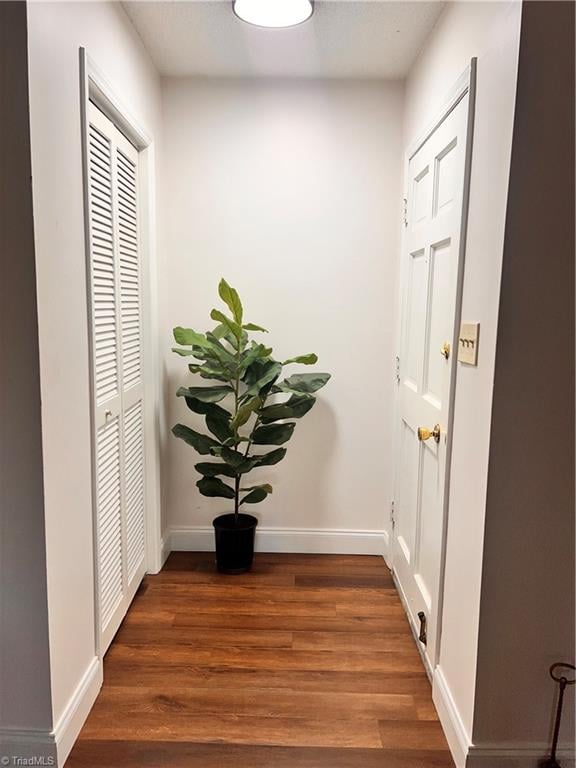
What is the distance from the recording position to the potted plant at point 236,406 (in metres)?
2.39

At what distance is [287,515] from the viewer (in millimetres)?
2795

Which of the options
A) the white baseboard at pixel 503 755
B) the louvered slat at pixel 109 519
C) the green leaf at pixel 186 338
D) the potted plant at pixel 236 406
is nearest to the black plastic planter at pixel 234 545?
the potted plant at pixel 236 406

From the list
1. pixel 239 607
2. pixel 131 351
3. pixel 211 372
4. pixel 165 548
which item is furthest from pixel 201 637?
pixel 131 351

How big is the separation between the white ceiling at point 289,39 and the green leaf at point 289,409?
1475 millimetres

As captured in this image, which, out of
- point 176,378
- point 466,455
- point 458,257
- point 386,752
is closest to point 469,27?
point 458,257

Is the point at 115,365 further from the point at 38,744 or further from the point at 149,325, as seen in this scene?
the point at 38,744

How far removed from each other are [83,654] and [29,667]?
258mm

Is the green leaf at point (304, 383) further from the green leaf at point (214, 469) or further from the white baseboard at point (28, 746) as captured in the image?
the white baseboard at point (28, 746)

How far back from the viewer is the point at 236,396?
2.46 meters

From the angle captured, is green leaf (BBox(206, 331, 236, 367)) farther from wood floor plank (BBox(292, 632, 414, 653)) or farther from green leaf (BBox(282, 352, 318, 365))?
wood floor plank (BBox(292, 632, 414, 653))

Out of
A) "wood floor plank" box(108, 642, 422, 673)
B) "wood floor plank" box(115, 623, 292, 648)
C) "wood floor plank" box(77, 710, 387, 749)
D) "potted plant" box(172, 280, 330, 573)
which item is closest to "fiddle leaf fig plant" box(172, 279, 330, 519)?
"potted plant" box(172, 280, 330, 573)

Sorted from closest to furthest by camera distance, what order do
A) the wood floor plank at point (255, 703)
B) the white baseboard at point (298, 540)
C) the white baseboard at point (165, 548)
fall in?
the wood floor plank at point (255, 703), the white baseboard at point (165, 548), the white baseboard at point (298, 540)

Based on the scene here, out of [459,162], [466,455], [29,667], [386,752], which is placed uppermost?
[459,162]

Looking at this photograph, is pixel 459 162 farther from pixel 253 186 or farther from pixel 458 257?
pixel 253 186
